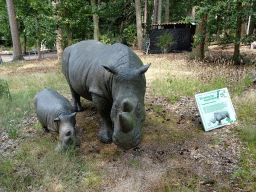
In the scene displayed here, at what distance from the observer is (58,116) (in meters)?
3.38

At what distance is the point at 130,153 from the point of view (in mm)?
3352

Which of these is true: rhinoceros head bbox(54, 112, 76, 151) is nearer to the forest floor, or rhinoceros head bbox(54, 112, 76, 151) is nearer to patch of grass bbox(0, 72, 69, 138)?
the forest floor

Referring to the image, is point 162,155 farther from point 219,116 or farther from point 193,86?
point 193,86

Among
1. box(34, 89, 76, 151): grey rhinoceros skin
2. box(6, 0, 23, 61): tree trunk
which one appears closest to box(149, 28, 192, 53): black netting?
box(6, 0, 23, 61): tree trunk

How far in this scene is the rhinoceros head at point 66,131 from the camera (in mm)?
3145

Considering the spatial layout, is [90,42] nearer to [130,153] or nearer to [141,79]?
[141,79]

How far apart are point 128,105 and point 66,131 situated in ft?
4.71

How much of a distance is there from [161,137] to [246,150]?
1453mm

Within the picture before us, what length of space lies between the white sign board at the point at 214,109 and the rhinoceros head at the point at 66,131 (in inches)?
97.6

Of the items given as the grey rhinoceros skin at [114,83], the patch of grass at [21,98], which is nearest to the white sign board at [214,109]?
the grey rhinoceros skin at [114,83]

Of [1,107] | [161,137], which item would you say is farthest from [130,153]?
[1,107]

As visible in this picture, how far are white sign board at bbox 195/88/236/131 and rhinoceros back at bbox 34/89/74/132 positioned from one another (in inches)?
103

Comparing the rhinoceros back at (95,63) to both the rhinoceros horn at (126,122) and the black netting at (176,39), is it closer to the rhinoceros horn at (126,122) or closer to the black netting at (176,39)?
the rhinoceros horn at (126,122)

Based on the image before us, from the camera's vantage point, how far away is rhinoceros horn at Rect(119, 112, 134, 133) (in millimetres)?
2201
